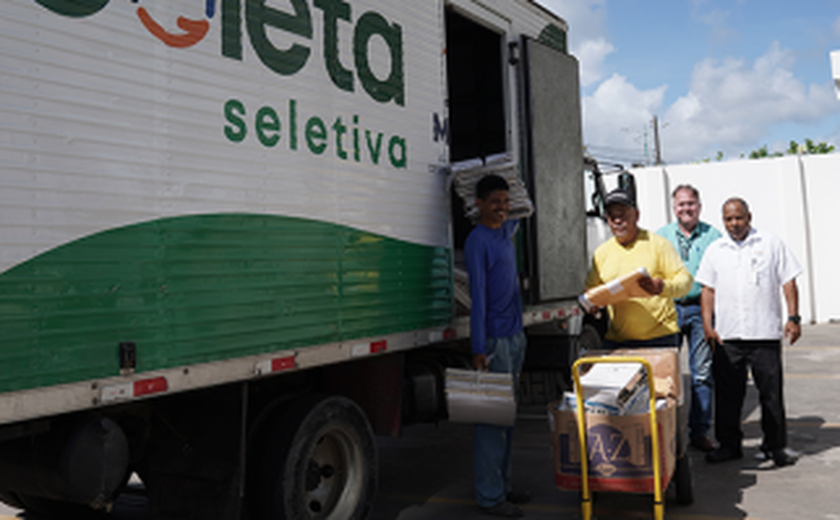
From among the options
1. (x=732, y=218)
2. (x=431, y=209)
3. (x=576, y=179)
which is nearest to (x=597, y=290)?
(x=431, y=209)

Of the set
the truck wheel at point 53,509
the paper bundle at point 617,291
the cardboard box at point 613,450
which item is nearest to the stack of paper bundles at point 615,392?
the cardboard box at point 613,450

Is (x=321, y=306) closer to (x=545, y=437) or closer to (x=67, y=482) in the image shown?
(x=67, y=482)

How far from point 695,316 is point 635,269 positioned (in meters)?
1.73

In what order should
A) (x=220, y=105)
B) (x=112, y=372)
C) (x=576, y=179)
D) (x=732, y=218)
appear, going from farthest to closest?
(x=576, y=179) < (x=732, y=218) < (x=220, y=105) < (x=112, y=372)

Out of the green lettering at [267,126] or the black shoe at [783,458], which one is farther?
the black shoe at [783,458]

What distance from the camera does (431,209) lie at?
5238mm

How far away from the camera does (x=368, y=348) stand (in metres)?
4.51

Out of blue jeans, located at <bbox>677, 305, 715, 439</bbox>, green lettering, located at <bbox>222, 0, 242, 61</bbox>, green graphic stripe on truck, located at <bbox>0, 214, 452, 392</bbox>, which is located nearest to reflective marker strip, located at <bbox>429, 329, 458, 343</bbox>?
green graphic stripe on truck, located at <bbox>0, 214, 452, 392</bbox>

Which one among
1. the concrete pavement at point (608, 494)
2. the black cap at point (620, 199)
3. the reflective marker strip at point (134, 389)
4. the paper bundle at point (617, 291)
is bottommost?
the concrete pavement at point (608, 494)

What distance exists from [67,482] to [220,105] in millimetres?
1833

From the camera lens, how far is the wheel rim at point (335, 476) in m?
4.41

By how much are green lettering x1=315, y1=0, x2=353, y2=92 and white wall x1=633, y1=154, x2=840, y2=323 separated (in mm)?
13566

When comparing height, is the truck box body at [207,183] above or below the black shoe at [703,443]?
above

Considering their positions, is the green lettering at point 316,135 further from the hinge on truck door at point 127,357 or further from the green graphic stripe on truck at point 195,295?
the hinge on truck door at point 127,357
